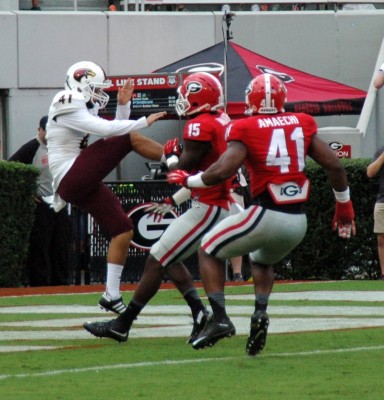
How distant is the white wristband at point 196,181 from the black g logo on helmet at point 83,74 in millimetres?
2234

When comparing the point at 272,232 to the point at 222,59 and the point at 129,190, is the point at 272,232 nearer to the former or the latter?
the point at 129,190

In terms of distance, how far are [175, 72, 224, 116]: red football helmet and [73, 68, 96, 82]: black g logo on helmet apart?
1.33m

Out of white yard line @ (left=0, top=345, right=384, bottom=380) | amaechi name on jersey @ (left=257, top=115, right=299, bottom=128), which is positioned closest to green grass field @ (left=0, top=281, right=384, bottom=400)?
white yard line @ (left=0, top=345, right=384, bottom=380)

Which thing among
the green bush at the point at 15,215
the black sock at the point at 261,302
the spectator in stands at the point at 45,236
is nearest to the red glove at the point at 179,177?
the black sock at the point at 261,302

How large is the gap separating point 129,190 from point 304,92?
5.88 meters

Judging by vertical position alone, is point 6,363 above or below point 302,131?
below

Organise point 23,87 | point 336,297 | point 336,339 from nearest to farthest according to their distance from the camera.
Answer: point 336,339 < point 336,297 < point 23,87

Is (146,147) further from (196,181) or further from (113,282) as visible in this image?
(196,181)

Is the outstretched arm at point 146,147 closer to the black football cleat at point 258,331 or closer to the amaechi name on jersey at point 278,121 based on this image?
the amaechi name on jersey at point 278,121

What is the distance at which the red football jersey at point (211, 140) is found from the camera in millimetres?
9391

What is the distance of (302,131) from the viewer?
8812 millimetres

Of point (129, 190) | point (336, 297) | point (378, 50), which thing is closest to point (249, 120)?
point (336, 297)

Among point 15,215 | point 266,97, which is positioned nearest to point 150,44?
point 15,215

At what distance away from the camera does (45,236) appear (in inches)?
648
